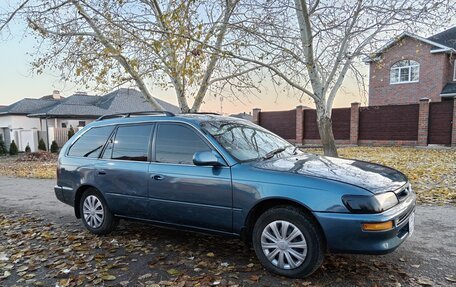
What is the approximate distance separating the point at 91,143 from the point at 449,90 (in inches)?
920

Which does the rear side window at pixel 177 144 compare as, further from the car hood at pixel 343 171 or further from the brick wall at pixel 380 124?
the brick wall at pixel 380 124

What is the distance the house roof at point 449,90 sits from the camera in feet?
68.0

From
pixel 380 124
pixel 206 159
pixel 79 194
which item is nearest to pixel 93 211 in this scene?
pixel 79 194

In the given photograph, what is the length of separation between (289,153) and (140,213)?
215 cm

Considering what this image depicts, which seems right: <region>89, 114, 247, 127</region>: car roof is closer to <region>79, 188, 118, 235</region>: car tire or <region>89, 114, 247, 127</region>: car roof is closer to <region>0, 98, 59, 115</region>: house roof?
<region>79, 188, 118, 235</region>: car tire

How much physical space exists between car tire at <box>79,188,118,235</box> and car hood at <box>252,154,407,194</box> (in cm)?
246

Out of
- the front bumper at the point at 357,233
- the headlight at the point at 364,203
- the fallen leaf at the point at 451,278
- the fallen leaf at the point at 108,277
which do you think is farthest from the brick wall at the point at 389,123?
the fallen leaf at the point at 108,277

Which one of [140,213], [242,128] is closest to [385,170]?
[242,128]

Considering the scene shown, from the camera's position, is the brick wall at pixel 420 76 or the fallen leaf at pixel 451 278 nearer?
the fallen leaf at pixel 451 278

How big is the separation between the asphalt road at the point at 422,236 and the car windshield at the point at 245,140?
5.22ft

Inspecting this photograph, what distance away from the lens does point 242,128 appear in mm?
4500

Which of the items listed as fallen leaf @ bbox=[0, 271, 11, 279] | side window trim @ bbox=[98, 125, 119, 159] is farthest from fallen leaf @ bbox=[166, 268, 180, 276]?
side window trim @ bbox=[98, 125, 119, 159]

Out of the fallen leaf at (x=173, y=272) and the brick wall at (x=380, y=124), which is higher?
the brick wall at (x=380, y=124)

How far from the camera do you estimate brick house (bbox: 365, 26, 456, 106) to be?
21203 mm
